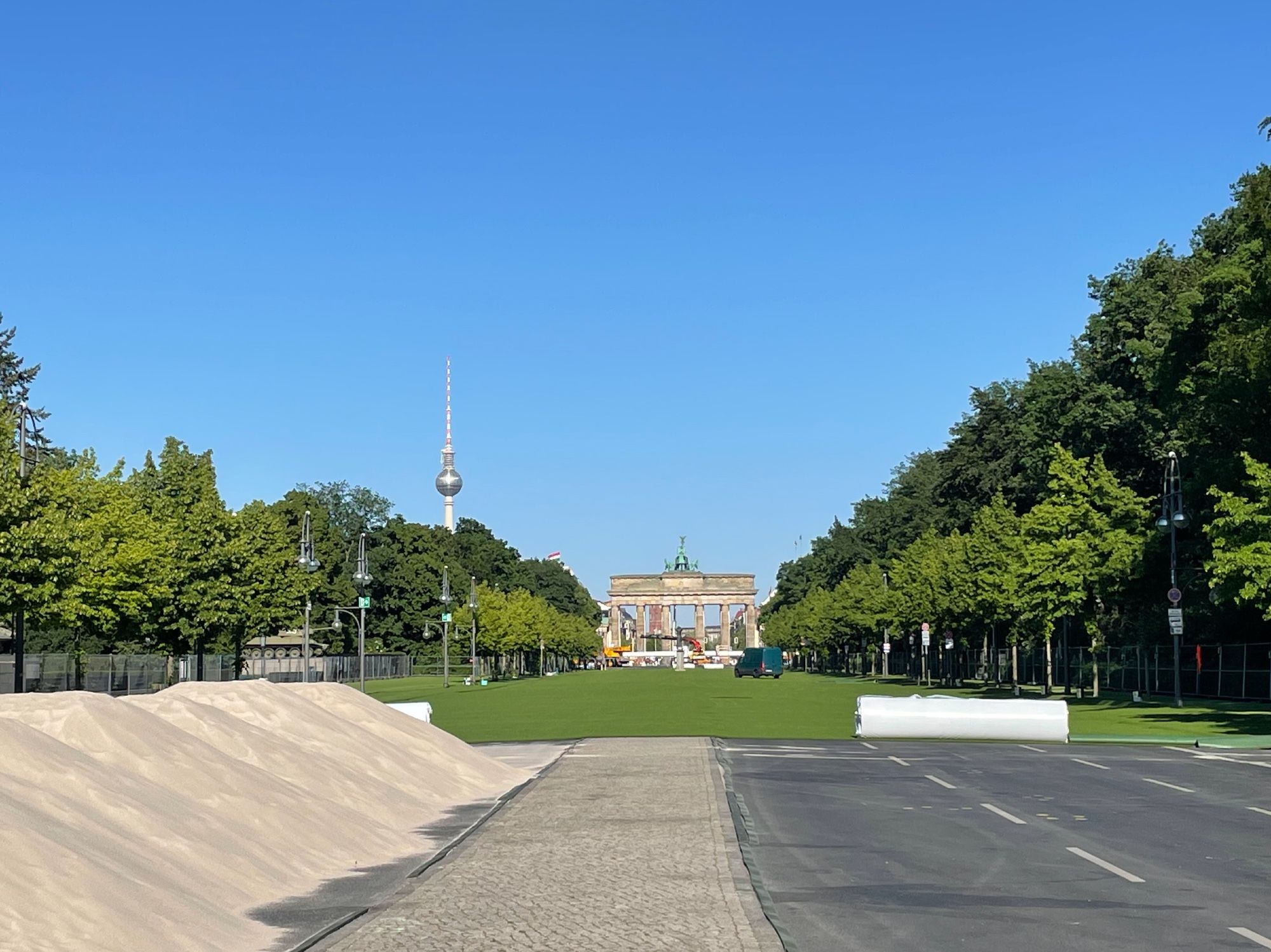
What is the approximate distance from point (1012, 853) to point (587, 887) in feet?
17.2

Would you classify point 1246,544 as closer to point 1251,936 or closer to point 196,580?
point 1251,936

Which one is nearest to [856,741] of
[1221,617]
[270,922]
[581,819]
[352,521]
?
[581,819]

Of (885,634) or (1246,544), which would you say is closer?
(1246,544)

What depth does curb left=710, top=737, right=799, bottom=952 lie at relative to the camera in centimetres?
1134

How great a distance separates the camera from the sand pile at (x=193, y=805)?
35.7ft

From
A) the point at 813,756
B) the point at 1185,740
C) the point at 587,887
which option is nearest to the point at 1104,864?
the point at 587,887

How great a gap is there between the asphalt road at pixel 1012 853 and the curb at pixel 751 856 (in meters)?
0.10

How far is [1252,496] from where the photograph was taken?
48.7 metres

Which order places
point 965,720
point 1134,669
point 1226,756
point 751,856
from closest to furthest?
point 751,856
point 1226,756
point 965,720
point 1134,669

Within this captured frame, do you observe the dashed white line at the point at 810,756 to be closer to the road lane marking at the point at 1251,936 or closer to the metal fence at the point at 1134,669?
the road lane marking at the point at 1251,936

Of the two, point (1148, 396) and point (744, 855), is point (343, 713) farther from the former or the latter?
point (1148, 396)

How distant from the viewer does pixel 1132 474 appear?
76.8 meters

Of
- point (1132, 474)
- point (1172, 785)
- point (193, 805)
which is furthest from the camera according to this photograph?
point (1132, 474)

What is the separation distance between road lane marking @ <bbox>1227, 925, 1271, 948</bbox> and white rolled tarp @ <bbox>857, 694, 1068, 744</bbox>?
25221mm
